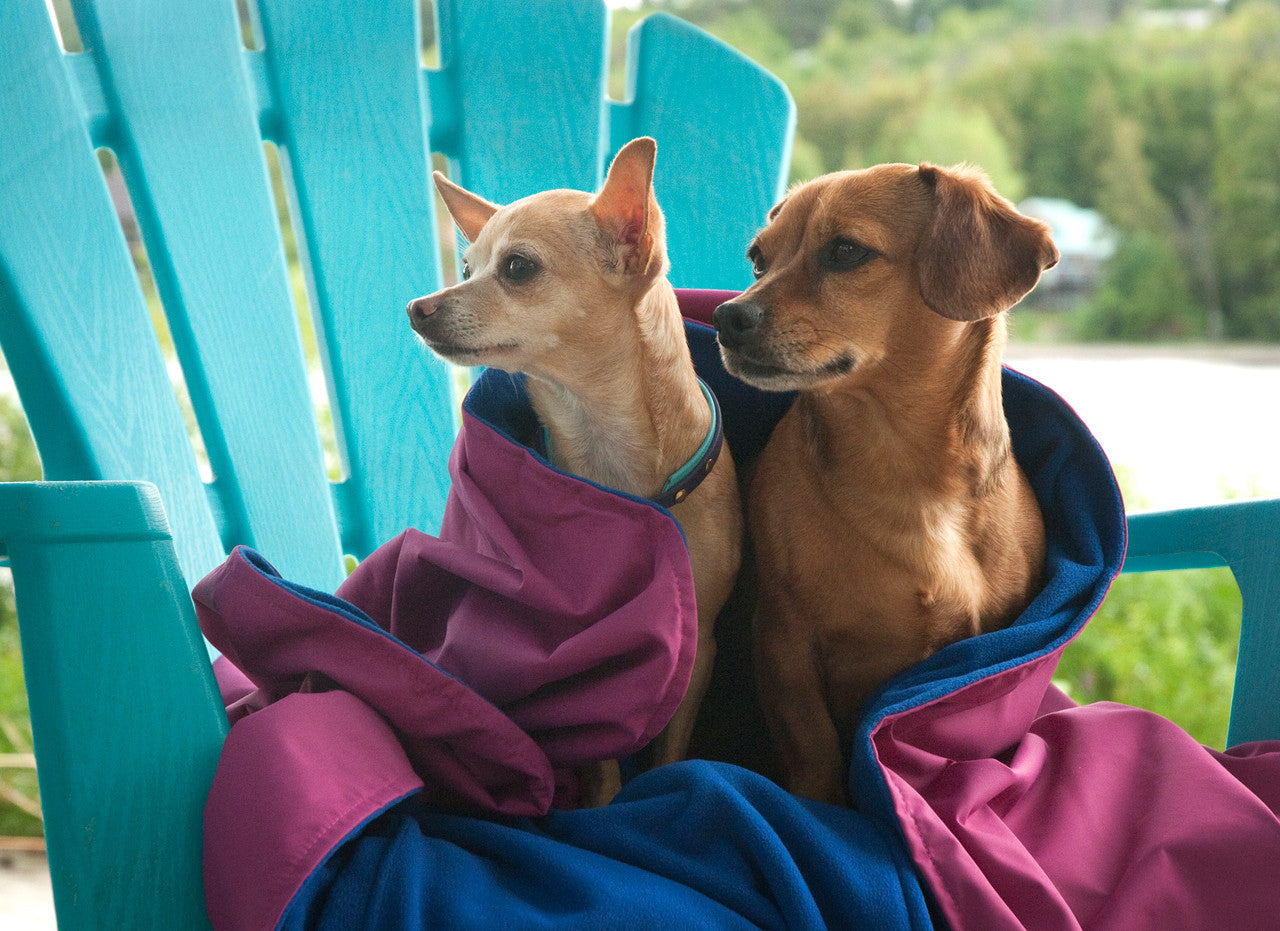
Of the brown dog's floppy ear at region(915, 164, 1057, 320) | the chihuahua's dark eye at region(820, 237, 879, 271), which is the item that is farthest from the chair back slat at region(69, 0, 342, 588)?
the brown dog's floppy ear at region(915, 164, 1057, 320)

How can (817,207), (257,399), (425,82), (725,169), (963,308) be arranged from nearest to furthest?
(963,308) < (817,207) < (257,399) < (425,82) < (725,169)

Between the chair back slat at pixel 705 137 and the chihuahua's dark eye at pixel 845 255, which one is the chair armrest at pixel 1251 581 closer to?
the chihuahua's dark eye at pixel 845 255

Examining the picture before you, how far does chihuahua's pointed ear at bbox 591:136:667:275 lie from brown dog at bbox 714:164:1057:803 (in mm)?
148

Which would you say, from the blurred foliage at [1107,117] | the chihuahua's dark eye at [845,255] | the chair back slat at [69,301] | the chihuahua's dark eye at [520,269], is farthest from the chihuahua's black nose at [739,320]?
the blurred foliage at [1107,117]

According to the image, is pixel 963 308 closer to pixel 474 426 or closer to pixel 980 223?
pixel 980 223

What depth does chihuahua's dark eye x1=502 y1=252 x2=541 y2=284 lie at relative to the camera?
1334 mm

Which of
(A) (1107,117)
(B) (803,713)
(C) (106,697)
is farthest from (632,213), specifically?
(A) (1107,117)

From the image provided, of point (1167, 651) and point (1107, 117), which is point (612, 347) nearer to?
point (1167, 651)

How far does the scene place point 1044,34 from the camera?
4953mm

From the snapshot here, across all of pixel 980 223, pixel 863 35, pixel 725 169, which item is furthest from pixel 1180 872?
pixel 863 35

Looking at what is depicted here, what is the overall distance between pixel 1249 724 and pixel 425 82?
4.61ft

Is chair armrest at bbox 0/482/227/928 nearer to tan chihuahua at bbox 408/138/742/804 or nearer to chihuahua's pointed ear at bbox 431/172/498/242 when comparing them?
tan chihuahua at bbox 408/138/742/804

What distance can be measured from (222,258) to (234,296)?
0.17 ft

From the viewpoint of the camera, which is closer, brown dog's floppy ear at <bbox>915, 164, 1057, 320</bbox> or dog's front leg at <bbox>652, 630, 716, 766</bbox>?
brown dog's floppy ear at <bbox>915, 164, 1057, 320</bbox>
